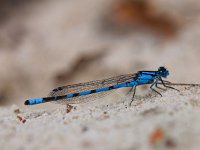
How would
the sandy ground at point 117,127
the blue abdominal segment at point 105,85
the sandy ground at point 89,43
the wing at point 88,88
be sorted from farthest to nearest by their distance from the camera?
the sandy ground at point 89,43, the wing at point 88,88, the blue abdominal segment at point 105,85, the sandy ground at point 117,127

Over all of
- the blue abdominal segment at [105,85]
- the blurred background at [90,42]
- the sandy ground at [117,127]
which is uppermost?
the blurred background at [90,42]

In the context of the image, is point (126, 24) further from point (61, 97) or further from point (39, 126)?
point (39, 126)

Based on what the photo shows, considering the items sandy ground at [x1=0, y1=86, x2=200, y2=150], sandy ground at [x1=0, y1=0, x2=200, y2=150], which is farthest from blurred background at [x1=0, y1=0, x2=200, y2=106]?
sandy ground at [x1=0, y1=86, x2=200, y2=150]

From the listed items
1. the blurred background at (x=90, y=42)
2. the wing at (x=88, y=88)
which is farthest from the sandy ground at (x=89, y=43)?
the wing at (x=88, y=88)

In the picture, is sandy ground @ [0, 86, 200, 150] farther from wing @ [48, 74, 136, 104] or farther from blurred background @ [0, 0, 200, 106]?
blurred background @ [0, 0, 200, 106]

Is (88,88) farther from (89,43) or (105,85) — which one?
(89,43)

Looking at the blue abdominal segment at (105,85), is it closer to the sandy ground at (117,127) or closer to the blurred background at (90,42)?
the sandy ground at (117,127)
